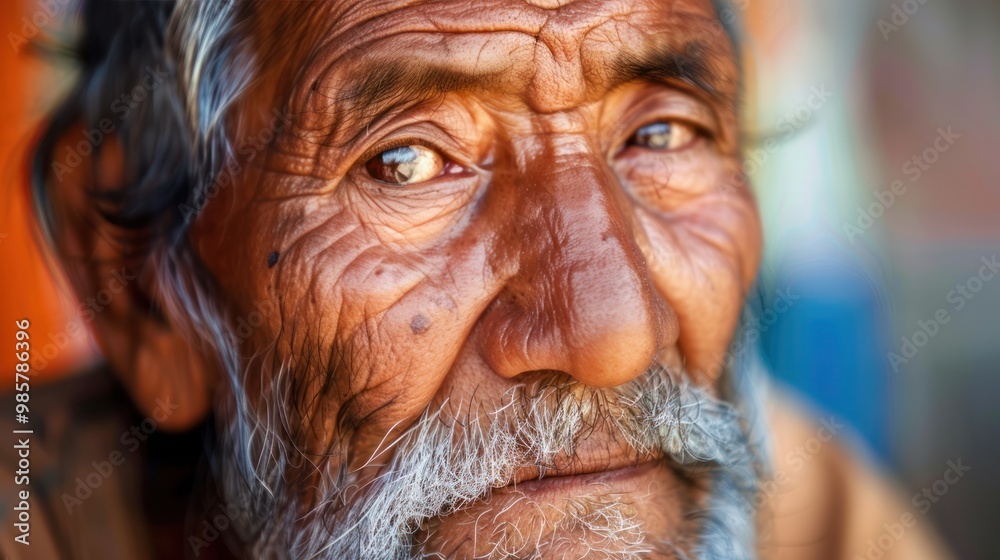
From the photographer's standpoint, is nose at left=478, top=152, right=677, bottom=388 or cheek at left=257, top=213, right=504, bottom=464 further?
cheek at left=257, top=213, right=504, bottom=464

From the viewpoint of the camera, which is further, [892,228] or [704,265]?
[892,228]

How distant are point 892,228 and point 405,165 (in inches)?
110

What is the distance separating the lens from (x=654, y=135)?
1631mm

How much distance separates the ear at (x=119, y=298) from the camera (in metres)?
1.65

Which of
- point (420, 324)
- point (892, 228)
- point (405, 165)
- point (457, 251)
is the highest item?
point (405, 165)

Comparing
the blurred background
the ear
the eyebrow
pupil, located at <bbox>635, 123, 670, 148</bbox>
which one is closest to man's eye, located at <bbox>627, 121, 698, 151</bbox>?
pupil, located at <bbox>635, 123, 670, 148</bbox>

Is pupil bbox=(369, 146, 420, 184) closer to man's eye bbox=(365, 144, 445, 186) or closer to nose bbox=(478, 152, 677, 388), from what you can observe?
man's eye bbox=(365, 144, 445, 186)

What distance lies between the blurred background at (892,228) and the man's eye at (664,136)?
3.94ft

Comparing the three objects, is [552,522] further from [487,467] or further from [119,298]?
[119,298]

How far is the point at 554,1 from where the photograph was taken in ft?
4.24

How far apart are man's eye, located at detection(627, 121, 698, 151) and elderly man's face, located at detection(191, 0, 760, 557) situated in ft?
0.58

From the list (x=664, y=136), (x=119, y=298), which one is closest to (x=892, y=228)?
(x=664, y=136)

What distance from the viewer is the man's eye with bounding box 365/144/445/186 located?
4.44ft

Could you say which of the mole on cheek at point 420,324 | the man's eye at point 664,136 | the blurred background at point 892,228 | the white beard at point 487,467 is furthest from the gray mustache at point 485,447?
the blurred background at point 892,228
